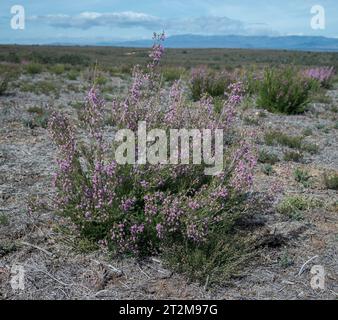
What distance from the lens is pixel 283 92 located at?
11273 millimetres

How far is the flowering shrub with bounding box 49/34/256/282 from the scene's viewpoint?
12.4 feet

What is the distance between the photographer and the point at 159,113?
4.28m

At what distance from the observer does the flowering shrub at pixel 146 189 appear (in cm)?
377

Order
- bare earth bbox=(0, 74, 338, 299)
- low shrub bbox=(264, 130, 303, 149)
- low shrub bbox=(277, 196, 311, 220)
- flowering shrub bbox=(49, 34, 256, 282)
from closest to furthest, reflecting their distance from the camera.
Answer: bare earth bbox=(0, 74, 338, 299) < flowering shrub bbox=(49, 34, 256, 282) < low shrub bbox=(277, 196, 311, 220) < low shrub bbox=(264, 130, 303, 149)

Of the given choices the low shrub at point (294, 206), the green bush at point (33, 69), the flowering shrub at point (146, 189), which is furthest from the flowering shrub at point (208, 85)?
the green bush at point (33, 69)

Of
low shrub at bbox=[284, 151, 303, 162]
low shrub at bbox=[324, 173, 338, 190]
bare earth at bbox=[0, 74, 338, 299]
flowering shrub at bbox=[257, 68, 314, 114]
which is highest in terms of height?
flowering shrub at bbox=[257, 68, 314, 114]

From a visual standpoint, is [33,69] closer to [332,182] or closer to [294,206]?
[332,182]

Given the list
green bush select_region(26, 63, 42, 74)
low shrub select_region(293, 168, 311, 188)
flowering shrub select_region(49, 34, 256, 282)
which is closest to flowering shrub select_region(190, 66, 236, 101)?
low shrub select_region(293, 168, 311, 188)

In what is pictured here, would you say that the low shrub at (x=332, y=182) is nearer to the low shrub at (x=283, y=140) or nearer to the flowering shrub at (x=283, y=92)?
the low shrub at (x=283, y=140)

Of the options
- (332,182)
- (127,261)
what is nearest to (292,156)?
(332,182)

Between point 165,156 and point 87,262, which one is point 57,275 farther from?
point 165,156

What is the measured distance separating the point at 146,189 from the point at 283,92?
812 centimetres

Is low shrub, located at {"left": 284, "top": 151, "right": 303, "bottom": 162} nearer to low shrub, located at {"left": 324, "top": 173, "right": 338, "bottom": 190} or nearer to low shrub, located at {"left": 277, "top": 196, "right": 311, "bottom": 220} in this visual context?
low shrub, located at {"left": 324, "top": 173, "right": 338, "bottom": 190}

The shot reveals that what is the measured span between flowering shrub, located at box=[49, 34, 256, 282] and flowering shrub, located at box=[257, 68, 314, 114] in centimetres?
730
